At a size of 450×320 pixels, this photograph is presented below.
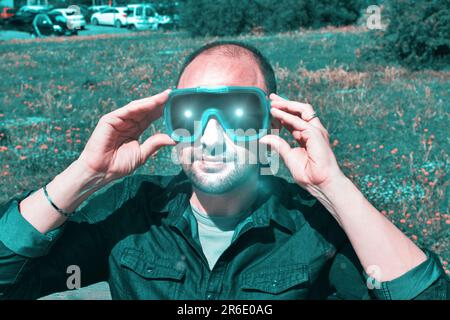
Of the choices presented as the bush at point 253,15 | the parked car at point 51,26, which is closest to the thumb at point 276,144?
the bush at point 253,15

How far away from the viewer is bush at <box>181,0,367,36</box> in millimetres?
26000

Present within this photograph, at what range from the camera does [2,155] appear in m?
6.73

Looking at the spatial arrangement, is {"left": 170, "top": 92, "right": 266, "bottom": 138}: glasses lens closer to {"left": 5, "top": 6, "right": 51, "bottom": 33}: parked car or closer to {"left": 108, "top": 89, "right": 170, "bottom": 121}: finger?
{"left": 108, "top": 89, "right": 170, "bottom": 121}: finger

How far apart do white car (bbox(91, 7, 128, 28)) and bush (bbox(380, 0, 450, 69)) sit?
28.9 meters

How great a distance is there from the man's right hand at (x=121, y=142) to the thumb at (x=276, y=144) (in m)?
0.35

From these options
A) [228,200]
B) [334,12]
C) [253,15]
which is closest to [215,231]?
[228,200]

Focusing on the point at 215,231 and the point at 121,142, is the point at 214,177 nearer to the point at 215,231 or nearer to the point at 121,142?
the point at 215,231

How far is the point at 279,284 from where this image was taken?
2.23 metres

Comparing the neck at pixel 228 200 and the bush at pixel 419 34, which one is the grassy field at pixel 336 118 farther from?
the neck at pixel 228 200

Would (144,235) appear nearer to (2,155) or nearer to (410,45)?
(2,155)

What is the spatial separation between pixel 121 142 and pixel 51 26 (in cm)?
3177

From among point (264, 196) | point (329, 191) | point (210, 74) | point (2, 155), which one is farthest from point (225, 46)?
point (2, 155)

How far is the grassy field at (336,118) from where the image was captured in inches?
207
